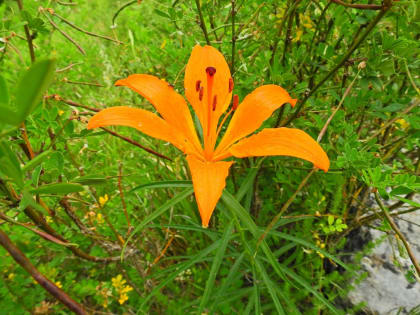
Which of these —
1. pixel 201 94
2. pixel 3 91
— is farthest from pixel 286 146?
pixel 3 91

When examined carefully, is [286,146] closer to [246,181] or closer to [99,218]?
[246,181]

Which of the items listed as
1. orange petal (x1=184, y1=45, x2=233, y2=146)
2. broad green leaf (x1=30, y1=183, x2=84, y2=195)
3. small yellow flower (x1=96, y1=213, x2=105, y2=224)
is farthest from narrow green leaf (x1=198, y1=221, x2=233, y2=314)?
small yellow flower (x1=96, y1=213, x2=105, y2=224)

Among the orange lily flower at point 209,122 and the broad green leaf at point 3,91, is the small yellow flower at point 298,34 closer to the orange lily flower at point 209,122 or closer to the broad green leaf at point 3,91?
the orange lily flower at point 209,122

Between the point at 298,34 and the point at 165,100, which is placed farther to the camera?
the point at 298,34

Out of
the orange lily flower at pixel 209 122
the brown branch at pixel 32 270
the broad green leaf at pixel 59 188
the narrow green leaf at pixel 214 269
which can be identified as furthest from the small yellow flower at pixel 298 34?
the brown branch at pixel 32 270

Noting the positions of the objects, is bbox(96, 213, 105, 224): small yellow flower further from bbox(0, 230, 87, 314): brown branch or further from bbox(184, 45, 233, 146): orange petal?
bbox(184, 45, 233, 146): orange petal

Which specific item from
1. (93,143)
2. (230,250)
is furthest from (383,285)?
(93,143)

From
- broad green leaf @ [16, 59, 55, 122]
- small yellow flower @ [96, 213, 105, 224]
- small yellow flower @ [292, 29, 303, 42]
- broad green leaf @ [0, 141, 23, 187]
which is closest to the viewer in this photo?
broad green leaf @ [16, 59, 55, 122]

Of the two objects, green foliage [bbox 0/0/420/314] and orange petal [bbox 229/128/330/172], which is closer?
orange petal [bbox 229/128/330/172]
